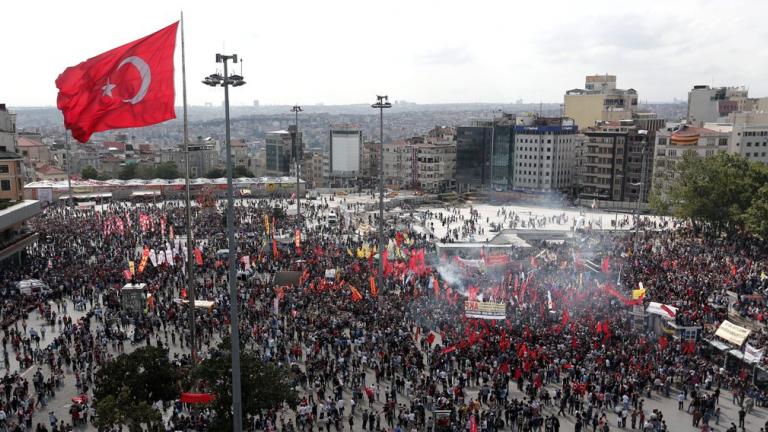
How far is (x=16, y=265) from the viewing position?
135 ft

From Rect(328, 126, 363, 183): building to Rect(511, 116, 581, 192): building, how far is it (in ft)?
103

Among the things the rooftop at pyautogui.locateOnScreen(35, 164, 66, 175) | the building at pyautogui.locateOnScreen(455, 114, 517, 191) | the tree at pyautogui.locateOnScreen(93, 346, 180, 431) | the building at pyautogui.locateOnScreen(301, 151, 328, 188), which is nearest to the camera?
the tree at pyautogui.locateOnScreen(93, 346, 180, 431)

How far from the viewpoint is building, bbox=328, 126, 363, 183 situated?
372 ft

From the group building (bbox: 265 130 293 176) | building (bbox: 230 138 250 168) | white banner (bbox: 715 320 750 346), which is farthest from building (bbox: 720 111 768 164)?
building (bbox: 230 138 250 168)

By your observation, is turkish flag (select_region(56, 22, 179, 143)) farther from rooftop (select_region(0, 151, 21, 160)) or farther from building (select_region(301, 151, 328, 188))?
building (select_region(301, 151, 328, 188))

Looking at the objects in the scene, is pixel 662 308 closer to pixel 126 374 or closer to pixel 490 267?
pixel 490 267

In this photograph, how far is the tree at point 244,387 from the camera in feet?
56.7

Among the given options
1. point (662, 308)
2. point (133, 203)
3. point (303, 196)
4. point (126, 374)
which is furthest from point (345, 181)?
point (126, 374)

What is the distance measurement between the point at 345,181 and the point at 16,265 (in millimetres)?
76041

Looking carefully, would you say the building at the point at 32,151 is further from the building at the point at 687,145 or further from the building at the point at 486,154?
the building at the point at 687,145

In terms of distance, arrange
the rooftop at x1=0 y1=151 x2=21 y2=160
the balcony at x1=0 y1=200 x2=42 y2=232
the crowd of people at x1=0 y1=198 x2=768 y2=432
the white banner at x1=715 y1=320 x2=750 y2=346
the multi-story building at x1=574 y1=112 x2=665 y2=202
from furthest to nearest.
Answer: the multi-story building at x1=574 y1=112 x2=665 y2=202
the rooftop at x1=0 y1=151 x2=21 y2=160
the balcony at x1=0 y1=200 x2=42 y2=232
the white banner at x1=715 y1=320 x2=750 y2=346
the crowd of people at x1=0 y1=198 x2=768 y2=432

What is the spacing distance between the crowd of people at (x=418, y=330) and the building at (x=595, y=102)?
67119 mm

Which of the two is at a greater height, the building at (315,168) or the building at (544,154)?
the building at (544,154)

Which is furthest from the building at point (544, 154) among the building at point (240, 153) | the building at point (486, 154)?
the building at point (240, 153)
